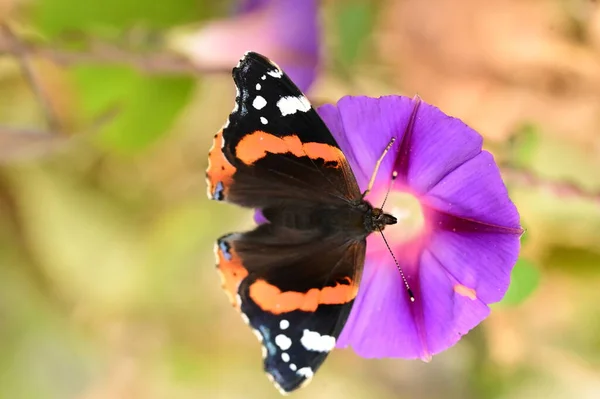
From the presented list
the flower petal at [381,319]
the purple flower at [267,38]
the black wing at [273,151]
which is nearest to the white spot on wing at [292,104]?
the black wing at [273,151]

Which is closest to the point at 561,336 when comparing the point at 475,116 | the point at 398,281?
the point at 475,116

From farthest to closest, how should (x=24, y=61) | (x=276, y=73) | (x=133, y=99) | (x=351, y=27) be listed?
(x=133, y=99), (x=351, y=27), (x=24, y=61), (x=276, y=73)

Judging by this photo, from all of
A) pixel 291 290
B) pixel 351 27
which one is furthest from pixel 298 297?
pixel 351 27

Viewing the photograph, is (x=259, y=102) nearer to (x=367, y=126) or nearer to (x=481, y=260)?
(x=367, y=126)

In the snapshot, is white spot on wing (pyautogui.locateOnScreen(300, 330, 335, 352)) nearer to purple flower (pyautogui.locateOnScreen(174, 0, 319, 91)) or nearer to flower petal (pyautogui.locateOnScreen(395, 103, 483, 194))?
flower petal (pyautogui.locateOnScreen(395, 103, 483, 194))

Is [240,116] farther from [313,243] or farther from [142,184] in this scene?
[142,184]
